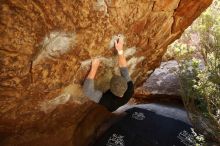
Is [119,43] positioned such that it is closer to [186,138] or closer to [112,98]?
[112,98]

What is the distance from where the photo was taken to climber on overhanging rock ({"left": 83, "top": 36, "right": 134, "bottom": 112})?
14.4 ft

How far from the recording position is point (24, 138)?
4.93m

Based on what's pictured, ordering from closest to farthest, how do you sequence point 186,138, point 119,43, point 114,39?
point 114,39 < point 119,43 < point 186,138

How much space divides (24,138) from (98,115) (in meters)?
1.70

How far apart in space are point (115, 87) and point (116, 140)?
4.78 feet

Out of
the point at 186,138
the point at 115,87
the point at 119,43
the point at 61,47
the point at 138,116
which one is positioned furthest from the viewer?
the point at 138,116

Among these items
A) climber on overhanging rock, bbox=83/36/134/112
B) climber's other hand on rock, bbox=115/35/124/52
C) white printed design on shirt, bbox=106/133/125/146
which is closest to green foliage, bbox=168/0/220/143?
climber on overhanging rock, bbox=83/36/134/112

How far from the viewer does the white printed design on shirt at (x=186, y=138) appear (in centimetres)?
582

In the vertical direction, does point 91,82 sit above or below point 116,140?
above

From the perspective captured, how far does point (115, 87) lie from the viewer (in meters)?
4.69

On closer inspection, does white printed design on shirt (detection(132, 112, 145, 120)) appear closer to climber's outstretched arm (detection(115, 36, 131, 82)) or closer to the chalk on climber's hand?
climber's outstretched arm (detection(115, 36, 131, 82))

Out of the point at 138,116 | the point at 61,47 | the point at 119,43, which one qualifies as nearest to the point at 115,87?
the point at 119,43

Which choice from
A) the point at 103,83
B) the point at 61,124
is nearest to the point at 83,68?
the point at 103,83

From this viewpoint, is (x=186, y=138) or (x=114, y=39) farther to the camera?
(x=186, y=138)
